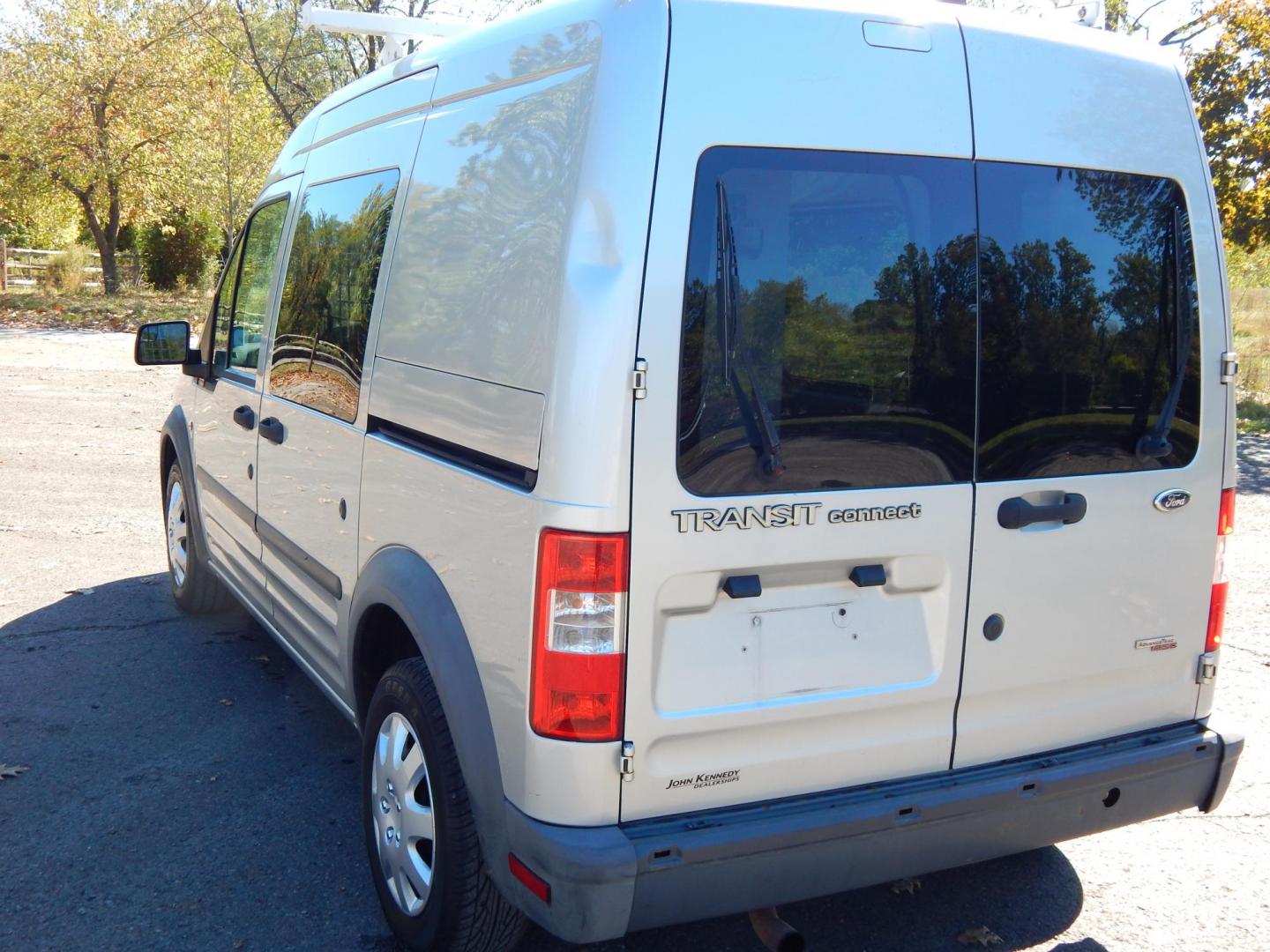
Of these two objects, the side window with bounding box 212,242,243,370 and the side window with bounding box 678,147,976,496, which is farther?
the side window with bounding box 212,242,243,370

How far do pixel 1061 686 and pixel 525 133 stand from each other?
1.92m

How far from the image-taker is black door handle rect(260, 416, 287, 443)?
13.5 feet

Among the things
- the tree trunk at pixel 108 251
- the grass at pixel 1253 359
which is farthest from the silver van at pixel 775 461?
the tree trunk at pixel 108 251

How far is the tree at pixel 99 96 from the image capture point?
2530 centimetres

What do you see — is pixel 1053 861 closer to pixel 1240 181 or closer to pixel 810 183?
pixel 810 183

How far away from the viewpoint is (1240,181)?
14.3 meters

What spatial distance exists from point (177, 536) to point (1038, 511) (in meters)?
4.44

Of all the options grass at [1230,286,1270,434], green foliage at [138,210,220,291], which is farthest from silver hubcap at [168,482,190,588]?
green foliage at [138,210,220,291]

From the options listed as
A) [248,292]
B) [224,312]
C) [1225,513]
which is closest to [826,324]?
[1225,513]

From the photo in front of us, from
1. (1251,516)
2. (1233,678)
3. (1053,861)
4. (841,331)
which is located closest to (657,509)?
(841,331)

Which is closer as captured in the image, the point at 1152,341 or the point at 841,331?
the point at 841,331

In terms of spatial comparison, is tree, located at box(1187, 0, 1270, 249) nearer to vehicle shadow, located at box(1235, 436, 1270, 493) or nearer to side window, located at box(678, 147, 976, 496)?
vehicle shadow, located at box(1235, 436, 1270, 493)

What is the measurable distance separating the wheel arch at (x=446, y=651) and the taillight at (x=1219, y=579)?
6.49 ft

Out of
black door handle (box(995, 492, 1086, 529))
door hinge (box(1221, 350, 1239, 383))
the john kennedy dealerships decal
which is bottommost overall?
the john kennedy dealerships decal
